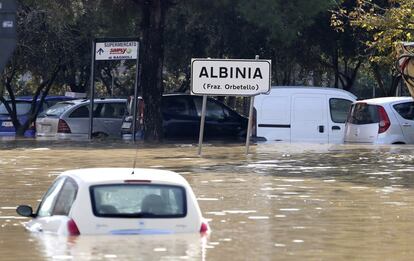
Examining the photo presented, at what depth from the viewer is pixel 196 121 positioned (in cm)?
2983

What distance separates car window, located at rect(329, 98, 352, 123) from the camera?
87.3 ft

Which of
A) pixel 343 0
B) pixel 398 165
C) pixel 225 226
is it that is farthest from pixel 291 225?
pixel 343 0

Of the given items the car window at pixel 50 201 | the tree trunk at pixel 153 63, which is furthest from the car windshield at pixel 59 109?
the car window at pixel 50 201

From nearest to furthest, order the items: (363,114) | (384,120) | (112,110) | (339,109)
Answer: (384,120)
(363,114)
(339,109)
(112,110)

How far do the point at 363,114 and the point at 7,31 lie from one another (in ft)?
46.4

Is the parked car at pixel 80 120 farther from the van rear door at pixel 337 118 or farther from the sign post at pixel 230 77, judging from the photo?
the sign post at pixel 230 77

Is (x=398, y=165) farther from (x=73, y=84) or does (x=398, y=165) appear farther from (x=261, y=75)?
(x=73, y=84)

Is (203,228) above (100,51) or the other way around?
the other way around

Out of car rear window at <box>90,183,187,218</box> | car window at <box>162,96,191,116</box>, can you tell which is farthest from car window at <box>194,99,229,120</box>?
car rear window at <box>90,183,187,218</box>

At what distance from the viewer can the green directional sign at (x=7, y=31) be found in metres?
11.9

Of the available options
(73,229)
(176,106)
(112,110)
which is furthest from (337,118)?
(73,229)

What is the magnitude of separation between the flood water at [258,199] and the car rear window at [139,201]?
0.22 meters

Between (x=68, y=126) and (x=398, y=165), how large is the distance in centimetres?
1235

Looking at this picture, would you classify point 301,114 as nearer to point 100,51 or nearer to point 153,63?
point 153,63
